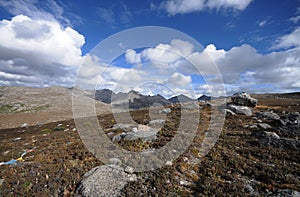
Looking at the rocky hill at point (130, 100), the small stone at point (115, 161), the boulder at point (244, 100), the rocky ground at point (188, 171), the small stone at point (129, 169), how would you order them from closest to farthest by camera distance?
1. the rocky ground at point (188, 171)
2. the small stone at point (129, 169)
3. the small stone at point (115, 161)
4. the boulder at point (244, 100)
5. the rocky hill at point (130, 100)

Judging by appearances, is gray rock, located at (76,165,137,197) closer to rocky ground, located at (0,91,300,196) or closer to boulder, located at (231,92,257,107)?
rocky ground, located at (0,91,300,196)

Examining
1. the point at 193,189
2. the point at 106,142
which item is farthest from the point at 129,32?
the point at 193,189

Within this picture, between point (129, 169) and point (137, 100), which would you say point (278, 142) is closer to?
point (129, 169)

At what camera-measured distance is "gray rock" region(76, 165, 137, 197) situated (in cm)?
733

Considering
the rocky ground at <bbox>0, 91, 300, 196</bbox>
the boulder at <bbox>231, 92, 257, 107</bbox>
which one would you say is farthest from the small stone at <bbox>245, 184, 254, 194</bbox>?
the boulder at <bbox>231, 92, 257, 107</bbox>

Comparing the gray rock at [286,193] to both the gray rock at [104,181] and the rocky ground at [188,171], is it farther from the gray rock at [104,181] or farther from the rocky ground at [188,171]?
the gray rock at [104,181]

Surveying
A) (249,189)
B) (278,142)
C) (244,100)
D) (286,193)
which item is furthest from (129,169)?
(244,100)

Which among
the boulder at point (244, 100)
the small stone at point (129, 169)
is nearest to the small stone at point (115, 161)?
the small stone at point (129, 169)

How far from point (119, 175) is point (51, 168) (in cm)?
416

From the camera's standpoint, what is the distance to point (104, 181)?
26.1 feet

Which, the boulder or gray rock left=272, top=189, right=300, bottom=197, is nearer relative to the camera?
gray rock left=272, top=189, right=300, bottom=197

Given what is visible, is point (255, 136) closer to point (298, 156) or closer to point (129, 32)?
point (298, 156)

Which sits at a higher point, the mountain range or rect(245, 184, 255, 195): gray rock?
the mountain range

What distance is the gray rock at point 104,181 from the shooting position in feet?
24.1
